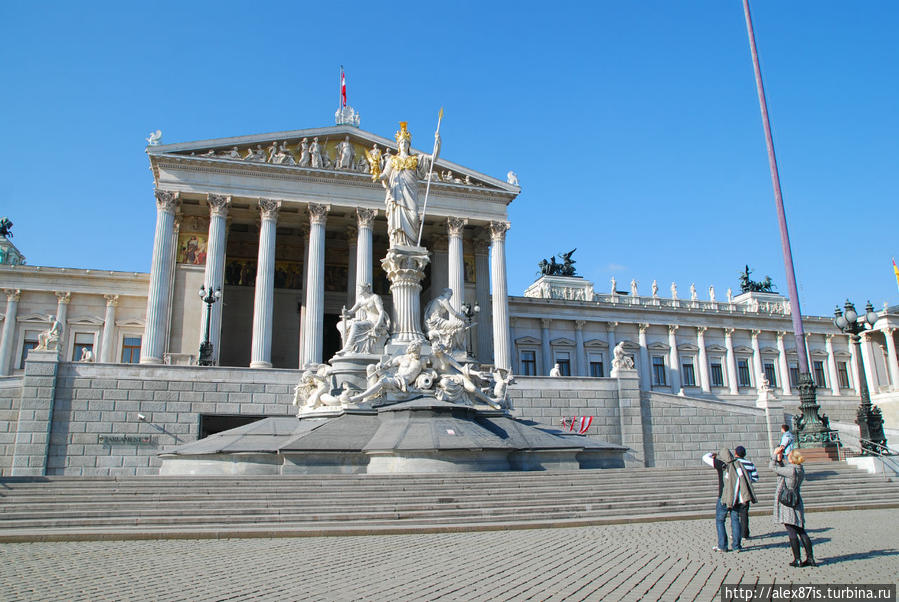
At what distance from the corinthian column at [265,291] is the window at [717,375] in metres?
37.4

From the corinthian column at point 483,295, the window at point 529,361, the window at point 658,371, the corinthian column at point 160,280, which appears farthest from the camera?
the window at point 658,371

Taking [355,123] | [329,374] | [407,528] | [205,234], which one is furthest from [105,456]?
[355,123]

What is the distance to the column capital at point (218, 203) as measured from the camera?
41.6 meters

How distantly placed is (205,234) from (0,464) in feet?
66.7

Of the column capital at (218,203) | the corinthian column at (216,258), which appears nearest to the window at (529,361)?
the corinthian column at (216,258)

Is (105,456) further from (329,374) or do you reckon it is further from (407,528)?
(407,528)

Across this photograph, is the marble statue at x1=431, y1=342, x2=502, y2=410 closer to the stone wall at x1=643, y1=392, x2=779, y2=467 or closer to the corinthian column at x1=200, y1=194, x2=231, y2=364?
the stone wall at x1=643, y1=392, x2=779, y2=467

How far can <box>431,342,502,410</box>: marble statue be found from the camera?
19359 millimetres

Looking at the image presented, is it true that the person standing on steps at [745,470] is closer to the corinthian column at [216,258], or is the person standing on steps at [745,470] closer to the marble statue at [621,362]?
the marble statue at [621,362]

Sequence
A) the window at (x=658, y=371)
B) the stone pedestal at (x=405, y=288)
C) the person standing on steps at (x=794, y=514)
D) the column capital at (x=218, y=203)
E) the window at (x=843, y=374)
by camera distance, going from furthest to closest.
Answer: the window at (x=843, y=374) < the window at (x=658, y=371) < the column capital at (x=218, y=203) < the stone pedestal at (x=405, y=288) < the person standing on steps at (x=794, y=514)

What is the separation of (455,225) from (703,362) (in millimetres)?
26328

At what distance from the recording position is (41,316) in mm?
46375

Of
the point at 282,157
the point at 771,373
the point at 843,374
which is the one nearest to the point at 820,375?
the point at 843,374

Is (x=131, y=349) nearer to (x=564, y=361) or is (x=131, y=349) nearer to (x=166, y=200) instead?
(x=166, y=200)
